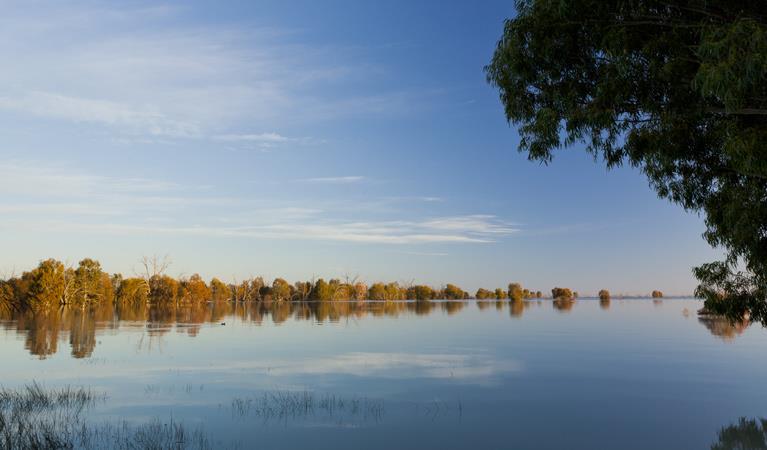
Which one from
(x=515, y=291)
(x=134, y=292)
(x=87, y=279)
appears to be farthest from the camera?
(x=515, y=291)

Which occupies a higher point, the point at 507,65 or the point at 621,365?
the point at 507,65

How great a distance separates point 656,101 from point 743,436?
6.70m

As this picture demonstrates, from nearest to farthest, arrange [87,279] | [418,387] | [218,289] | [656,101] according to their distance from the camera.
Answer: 1. [656,101]
2. [418,387]
3. [87,279]
4. [218,289]

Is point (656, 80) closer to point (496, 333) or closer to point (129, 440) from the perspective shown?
point (129, 440)

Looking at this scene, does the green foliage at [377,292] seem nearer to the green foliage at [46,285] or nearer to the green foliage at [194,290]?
the green foliage at [194,290]

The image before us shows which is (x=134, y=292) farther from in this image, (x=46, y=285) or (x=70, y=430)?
(x=70, y=430)

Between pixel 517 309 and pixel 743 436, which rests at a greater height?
pixel 743 436

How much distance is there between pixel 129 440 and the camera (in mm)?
9375

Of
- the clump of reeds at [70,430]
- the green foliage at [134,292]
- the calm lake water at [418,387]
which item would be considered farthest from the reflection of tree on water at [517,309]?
the green foliage at [134,292]

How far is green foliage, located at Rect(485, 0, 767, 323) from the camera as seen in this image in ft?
27.6

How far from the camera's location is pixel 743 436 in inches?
407

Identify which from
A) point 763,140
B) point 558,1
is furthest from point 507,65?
point 763,140

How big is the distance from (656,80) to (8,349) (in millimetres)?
26184

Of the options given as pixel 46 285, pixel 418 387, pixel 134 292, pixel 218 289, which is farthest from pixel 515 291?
pixel 418 387
